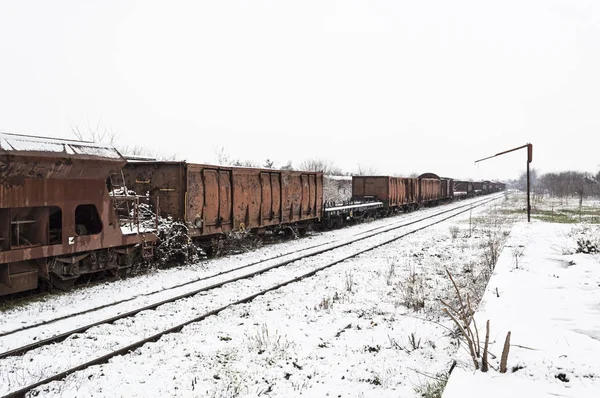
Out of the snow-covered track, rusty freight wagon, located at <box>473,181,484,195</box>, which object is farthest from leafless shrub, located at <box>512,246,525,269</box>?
rusty freight wagon, located at <box>473,181,484,195</box>

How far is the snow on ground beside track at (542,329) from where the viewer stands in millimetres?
3850

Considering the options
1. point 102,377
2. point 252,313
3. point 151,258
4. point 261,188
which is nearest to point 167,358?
point 102,377

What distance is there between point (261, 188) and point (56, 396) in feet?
35.8

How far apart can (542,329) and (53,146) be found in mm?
9041

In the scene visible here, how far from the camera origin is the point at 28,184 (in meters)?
7.75

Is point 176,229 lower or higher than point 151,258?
higher

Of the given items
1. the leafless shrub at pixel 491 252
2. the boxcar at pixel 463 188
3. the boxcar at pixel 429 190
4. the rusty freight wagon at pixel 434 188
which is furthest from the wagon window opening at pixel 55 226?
the boxcar at pixel 463 188

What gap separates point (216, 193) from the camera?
12.9 metres

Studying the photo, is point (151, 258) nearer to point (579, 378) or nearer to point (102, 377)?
point (102, 377)

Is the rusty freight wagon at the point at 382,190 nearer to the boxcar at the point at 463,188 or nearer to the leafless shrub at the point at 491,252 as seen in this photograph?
the leafless shrub at the point at 491,252

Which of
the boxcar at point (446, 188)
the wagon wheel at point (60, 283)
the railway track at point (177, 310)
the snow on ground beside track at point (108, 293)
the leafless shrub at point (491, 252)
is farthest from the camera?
the boxcar at point (446, 188)

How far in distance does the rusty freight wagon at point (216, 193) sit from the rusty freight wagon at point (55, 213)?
80.3 inches

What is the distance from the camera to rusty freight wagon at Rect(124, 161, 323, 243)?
11.8m

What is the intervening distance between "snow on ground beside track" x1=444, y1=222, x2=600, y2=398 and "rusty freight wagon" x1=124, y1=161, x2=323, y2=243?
8.03 metres
